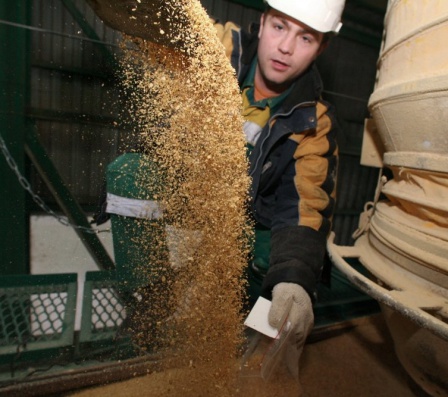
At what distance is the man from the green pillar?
0.93 meters

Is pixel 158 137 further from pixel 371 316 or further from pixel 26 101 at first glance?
pixel 371 316

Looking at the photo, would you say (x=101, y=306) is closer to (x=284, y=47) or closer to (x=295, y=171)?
(x=295, y=171)

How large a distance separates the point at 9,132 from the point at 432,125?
1691 millimetres

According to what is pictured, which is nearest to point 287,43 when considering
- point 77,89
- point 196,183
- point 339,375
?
point 196,183

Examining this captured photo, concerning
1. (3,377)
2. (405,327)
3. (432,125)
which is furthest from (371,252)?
(3,377)

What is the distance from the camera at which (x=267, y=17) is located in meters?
1.21

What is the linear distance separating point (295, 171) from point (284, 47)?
46 centimetres

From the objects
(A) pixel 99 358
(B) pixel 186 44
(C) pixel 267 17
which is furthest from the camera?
(C) pixel 267 17

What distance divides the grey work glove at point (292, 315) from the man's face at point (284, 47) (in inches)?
31.0

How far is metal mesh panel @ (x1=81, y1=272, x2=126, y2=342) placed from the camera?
1152mm

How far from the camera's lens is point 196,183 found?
0.86 m

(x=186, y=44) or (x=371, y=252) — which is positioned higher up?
(x=186, y=44)

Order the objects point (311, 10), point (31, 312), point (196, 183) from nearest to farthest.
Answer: point (196, 183), point (311, 10), point (31, 312)

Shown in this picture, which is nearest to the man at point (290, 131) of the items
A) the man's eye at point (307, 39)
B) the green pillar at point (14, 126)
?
the man's eye at point (307, 39)
